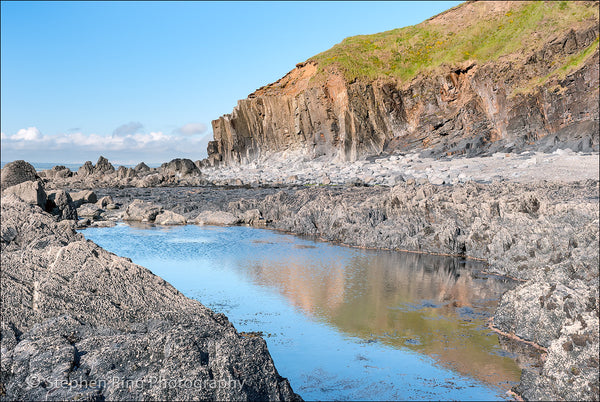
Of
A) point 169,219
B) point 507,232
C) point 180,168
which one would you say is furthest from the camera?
point 180,168

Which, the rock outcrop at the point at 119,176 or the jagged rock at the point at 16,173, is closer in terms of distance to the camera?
the jagged rock at the point at 16,173

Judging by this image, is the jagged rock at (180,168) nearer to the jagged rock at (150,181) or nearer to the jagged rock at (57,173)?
the jagged rock at (57,173)

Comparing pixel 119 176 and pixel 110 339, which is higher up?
pixel 119 176

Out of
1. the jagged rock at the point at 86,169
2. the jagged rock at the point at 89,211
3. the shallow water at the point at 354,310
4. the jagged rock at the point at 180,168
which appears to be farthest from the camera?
the jagged rock at the point at 180,168

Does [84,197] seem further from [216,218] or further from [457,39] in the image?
[457,39]

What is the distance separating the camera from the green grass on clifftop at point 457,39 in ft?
152

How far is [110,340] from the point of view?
16.2ft

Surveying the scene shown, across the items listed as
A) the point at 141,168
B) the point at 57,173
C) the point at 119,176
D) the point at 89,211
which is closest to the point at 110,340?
the point at 89,211

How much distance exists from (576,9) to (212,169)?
45074 millimetres

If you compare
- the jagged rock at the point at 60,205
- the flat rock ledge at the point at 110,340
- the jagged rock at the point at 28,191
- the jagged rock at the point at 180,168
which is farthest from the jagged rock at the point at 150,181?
the flat rock ledge at the point at 110,340

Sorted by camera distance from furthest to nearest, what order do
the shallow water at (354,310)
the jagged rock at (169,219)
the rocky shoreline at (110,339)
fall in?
the jagged rock at (169,219)
the shallow water at (354,310)
the rocky shoreline at (110,339)

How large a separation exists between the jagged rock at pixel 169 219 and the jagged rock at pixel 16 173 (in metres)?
5.05

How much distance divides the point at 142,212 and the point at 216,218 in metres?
3.68

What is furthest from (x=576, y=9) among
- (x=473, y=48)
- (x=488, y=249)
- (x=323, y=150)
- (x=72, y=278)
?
(x=72, y=278)
